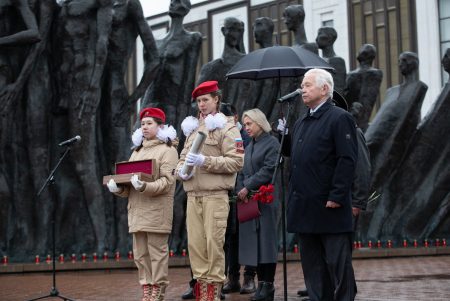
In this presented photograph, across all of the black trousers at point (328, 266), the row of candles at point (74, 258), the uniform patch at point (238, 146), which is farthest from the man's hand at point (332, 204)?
the row of candles at point (74, 258)

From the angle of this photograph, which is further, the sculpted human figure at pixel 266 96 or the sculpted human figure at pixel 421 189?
the sculpted human figure at pixel 421 189

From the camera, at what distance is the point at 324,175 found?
680 centimetres

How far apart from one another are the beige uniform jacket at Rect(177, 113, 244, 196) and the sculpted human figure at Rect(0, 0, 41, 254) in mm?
6487

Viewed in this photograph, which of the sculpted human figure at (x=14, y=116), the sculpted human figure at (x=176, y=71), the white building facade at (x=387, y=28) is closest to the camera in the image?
the sculpted human figure at (x=14, y=116)

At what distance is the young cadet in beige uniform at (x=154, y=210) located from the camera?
27.4ft

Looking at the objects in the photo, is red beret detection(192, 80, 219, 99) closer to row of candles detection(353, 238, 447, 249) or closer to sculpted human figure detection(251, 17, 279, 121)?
sculpted human figure detection(251, 17, 279, 121)

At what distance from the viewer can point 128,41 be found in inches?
612

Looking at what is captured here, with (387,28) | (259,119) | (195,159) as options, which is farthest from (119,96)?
(387,28)

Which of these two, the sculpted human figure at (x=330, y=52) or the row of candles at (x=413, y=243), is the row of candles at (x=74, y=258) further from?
the row of candles at (x=413, y=243)

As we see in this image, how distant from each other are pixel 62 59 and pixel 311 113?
27.7 feet

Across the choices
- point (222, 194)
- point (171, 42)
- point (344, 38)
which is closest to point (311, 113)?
point (222, 194)

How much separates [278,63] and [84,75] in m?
5.77

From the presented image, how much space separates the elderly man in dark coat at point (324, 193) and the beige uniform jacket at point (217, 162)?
1217 millimetres

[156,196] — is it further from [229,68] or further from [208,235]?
[229,68]
